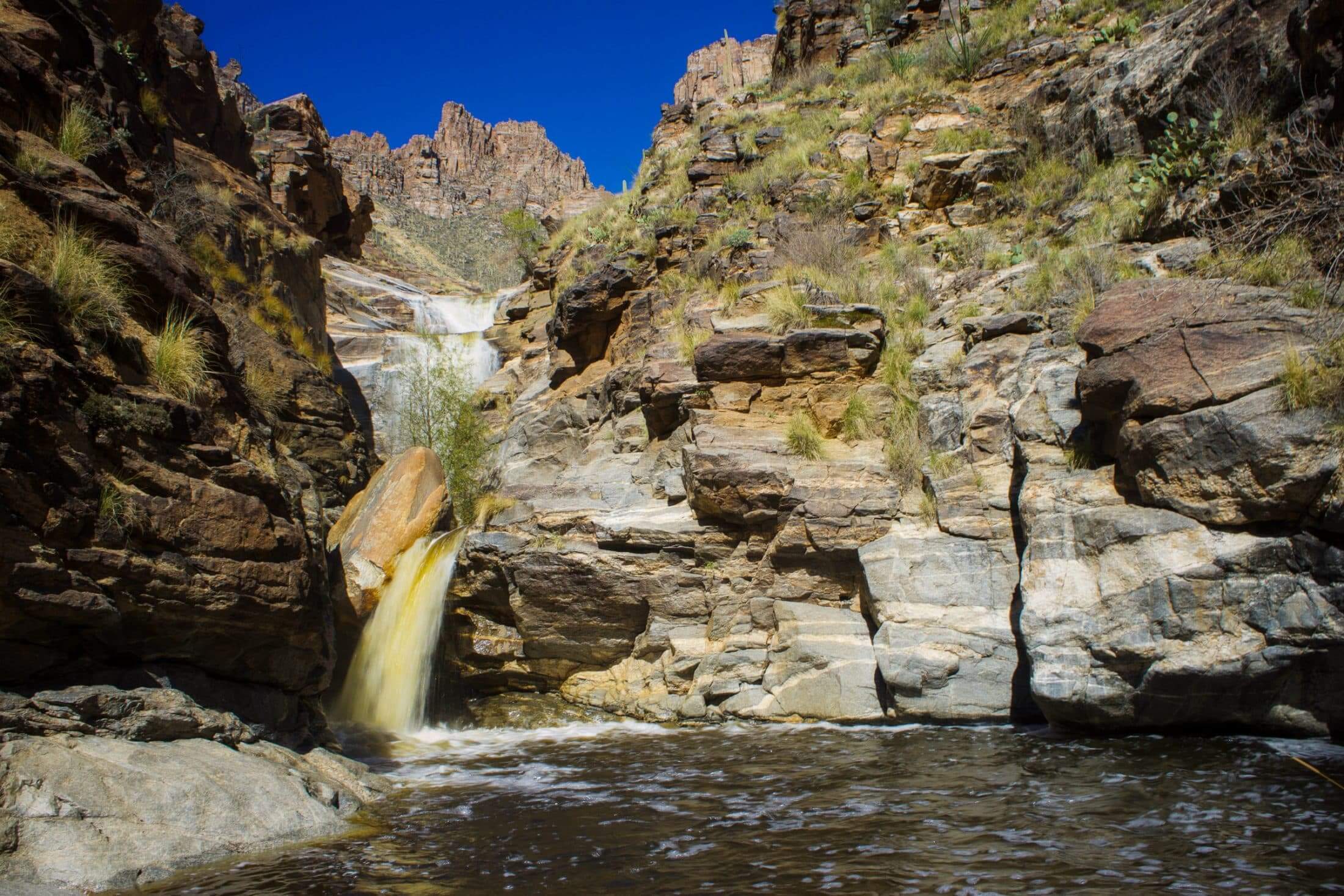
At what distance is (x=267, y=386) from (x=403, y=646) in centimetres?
435

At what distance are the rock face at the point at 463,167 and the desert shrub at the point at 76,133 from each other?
253 ft

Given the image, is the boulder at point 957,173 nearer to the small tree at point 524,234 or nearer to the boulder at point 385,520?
the boulder at point 385,520

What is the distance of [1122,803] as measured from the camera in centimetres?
506

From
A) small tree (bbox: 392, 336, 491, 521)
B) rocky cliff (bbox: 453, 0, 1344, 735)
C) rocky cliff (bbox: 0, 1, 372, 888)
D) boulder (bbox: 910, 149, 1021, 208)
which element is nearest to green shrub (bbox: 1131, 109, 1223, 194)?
rocky cliff (bbox: 453, 0, 1344, 735)

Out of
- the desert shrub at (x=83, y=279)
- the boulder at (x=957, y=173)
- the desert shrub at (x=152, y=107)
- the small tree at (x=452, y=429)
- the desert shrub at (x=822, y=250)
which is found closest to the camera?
the desert shrub at (x=83, y=279)

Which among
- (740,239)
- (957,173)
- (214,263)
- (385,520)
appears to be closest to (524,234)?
(740,239)

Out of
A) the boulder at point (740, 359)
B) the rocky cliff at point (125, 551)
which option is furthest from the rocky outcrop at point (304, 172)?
the rocky cliff at point (125, 551)

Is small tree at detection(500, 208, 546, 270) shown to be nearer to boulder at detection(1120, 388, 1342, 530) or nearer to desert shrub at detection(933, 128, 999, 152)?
desert shrub at detection(933, 128, 999, 152)

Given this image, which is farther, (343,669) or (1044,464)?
(343,669)

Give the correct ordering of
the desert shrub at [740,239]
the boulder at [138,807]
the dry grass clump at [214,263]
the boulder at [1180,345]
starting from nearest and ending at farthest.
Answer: the boulder at [138,807]
the boulder at [1180,345]
the dry grass clump at [214,263]
the desert shrub at [740,239]

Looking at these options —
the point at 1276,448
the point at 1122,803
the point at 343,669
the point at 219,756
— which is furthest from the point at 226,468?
the point at 1276,448

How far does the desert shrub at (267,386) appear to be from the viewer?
11.0 meters

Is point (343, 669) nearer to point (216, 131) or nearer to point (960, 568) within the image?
point (960, 568)

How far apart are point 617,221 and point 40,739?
17.2 metres
